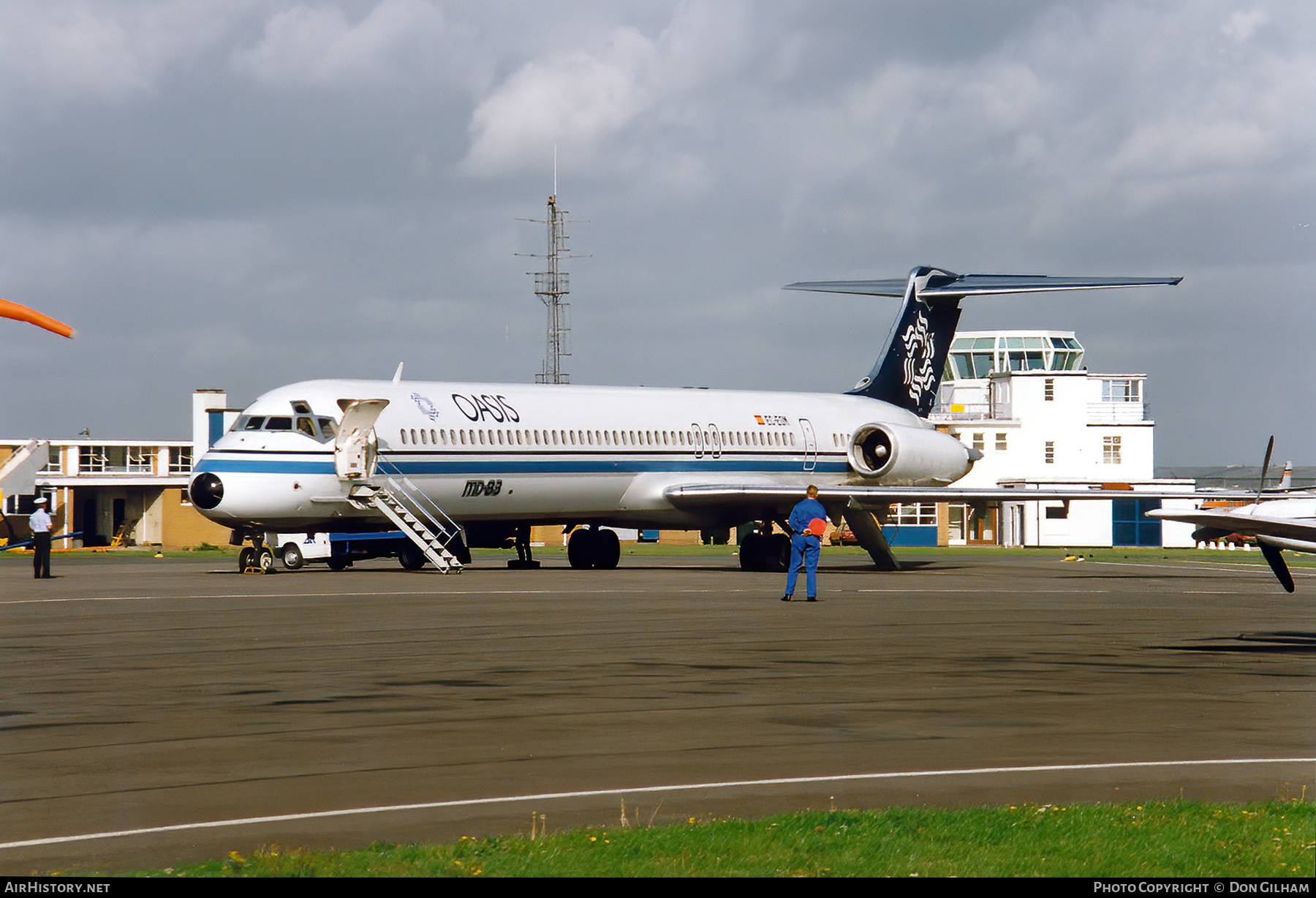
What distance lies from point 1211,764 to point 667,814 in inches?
144

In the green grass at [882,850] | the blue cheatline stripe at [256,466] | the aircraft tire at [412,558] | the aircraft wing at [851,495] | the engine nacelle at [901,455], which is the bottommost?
the green grass at [882,850]

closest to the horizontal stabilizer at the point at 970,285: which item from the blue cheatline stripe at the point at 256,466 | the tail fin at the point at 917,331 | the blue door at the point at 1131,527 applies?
the tail fin at the point at 917,331

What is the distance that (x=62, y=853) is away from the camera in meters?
7.27

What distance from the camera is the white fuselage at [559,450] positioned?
31828 millimetres

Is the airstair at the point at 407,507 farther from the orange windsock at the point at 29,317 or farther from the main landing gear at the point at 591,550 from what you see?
the orange windsock at the point at 29,317

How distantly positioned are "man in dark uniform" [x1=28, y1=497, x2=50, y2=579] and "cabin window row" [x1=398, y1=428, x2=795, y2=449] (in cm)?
843

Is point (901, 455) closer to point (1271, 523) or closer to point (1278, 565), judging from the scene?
point (1278, 565)

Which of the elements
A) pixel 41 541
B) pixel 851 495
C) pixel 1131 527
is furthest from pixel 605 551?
pixel 1131 527

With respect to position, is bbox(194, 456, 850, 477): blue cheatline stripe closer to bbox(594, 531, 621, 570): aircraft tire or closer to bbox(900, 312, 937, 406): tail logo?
bbox(594, 531, 621, 570): aircraft tire

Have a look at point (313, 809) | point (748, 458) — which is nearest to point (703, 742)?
point (313, 809)

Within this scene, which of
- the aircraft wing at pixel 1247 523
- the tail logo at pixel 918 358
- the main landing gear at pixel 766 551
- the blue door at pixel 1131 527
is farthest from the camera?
the blue door at pixel 1131 527

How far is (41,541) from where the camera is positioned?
1366 inches

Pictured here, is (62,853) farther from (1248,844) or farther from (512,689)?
(512,689)

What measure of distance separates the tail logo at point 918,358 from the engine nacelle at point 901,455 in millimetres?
2706
